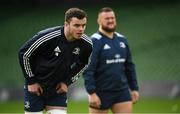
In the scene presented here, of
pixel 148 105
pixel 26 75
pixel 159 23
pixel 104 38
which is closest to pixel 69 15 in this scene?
pixel 26 75

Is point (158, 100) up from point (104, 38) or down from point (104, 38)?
down

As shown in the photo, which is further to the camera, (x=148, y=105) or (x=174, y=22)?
(x=174, y=22)

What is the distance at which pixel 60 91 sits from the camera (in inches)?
278

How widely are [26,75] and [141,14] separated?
8.66 m

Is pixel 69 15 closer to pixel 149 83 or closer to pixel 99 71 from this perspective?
pixel 99 71

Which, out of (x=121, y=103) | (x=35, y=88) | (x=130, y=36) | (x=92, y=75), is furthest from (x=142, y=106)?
(x=35, y=88)

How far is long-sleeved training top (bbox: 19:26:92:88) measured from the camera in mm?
6844

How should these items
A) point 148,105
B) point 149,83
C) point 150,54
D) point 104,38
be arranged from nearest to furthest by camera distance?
1. point 104,38
2. point 148,105
3. point 149,83
4. point 150,54

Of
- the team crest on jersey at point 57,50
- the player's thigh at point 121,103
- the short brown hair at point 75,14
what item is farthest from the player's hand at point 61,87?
the player's thigh at point 121,103

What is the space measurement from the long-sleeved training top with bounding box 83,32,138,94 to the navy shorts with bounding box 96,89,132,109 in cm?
5

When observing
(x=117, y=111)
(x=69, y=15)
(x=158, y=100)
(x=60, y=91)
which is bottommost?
(x=158, y=100)

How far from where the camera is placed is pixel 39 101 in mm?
7090

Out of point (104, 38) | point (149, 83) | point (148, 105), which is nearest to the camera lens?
point (104, 38)

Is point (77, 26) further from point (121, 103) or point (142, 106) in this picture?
point (142, 106)
